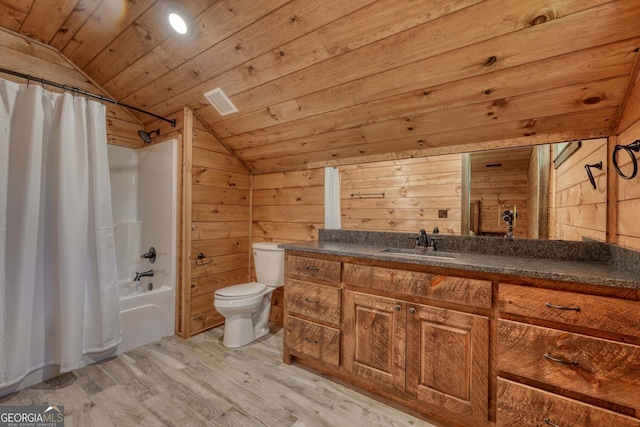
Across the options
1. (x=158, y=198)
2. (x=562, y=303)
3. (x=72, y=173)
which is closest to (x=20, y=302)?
(x=72, y=173)

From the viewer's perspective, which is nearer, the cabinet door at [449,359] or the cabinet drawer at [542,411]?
the cabinet drawer at [542,411]

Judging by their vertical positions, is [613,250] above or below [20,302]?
above

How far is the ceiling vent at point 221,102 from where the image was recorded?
7.06 ft

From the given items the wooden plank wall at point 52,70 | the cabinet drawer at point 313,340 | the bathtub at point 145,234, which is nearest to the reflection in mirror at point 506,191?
the cabinet drawer at point 313,340

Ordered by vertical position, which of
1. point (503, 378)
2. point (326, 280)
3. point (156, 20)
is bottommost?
point (503, 378)

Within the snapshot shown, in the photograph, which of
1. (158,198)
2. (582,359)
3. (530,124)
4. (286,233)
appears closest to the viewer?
(582,359)

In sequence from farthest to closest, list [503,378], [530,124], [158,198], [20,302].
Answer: [158,198]
[20,302]
[530,124]
[503,378]

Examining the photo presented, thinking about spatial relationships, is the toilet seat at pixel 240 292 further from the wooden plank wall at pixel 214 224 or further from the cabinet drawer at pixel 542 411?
the cabinet drawer at pixel 542 411

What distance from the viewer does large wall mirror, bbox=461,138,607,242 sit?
1.48 m

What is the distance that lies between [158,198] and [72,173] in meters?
0.77

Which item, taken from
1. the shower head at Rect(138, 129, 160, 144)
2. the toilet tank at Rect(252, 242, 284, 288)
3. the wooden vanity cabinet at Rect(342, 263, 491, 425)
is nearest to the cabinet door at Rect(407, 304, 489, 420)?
the wooden vanity cabinet at Rect(342, 263, 491, 425)

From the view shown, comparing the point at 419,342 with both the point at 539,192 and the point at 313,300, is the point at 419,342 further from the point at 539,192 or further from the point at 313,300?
the point at 539,192

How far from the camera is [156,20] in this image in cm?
174

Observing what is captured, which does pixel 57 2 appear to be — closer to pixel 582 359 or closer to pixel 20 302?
pixel 20 302
